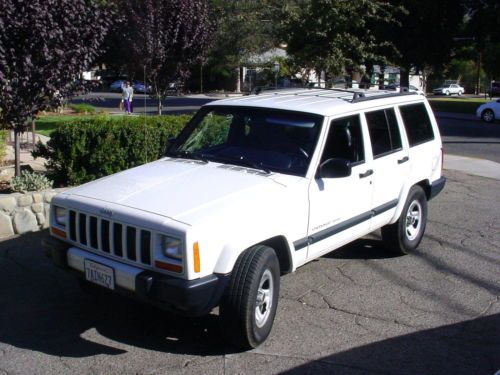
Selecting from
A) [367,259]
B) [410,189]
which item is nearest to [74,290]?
[367,259]

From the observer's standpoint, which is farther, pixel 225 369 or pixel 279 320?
pixel 279 320

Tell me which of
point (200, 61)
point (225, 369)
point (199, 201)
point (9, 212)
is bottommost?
point (225, 369)

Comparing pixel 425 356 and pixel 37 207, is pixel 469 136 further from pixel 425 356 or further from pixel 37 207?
pixel 425 356

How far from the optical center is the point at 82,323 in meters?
5.13

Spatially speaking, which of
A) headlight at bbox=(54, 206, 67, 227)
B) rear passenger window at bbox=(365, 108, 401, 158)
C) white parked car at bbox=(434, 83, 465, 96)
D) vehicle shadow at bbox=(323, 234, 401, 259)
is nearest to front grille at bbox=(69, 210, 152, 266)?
headlight at bbox=(54, 206, 67, 227)

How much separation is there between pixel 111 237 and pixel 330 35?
37.8 ft

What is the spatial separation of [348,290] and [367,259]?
1054 mm

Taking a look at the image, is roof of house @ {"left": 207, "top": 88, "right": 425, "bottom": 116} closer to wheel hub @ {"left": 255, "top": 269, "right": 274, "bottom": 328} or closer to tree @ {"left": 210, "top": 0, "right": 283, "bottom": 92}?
wheel hub @ {"left": 255, "top": 269, "right": 274, "bottom": 328}

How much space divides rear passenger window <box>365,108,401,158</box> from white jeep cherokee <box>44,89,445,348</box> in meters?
0.01

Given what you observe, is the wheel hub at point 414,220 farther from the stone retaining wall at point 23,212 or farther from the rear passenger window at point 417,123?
the stone retaining wall at point 23,212

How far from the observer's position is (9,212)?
7.32m

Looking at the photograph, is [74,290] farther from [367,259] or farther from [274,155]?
[367,259]

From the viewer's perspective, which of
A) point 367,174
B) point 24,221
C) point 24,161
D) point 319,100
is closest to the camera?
point 367,174

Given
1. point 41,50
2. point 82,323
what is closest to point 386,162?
point 82,323
